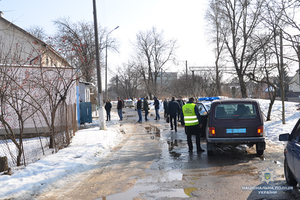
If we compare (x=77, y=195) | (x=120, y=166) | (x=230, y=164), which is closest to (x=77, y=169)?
(x=120, y=166)

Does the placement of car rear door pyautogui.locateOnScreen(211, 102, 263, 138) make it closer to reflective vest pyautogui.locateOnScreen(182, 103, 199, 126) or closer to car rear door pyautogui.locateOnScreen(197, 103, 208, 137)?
reflective vest pyautogui.locateOnScreen(182, 103, 199, 126)

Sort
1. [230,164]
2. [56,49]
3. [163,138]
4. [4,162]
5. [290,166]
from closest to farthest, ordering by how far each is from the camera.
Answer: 1. [290,166]
2. [230,164]
3. [4,162]
4. [56,49]
5. [163,138]

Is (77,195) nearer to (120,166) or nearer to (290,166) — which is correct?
(120,166)

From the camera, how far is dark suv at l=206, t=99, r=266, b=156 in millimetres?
7605

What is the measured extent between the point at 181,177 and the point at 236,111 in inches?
118

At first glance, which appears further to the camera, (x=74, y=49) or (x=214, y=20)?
(x=214, y=20)

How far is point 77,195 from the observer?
5.14 metres

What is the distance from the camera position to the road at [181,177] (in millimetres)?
4902

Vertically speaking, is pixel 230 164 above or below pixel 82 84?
below

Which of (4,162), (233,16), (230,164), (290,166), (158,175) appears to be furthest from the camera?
(233,16)

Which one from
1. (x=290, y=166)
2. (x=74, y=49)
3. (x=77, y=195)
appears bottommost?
(x=77, y=195)

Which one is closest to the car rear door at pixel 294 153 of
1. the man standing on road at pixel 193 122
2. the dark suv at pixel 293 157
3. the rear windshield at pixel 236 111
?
the dark suv at pixel 293 157

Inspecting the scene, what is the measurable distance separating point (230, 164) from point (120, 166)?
295 centimetres

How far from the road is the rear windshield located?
120 centimetres
